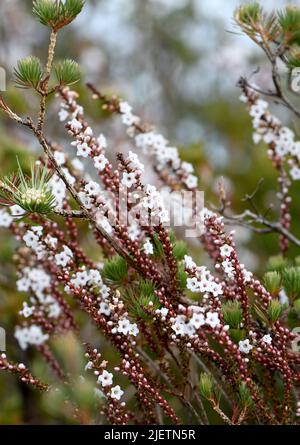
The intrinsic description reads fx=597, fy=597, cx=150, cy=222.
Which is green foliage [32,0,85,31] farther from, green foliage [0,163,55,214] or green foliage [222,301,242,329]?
green foliage [222,301,242,329]

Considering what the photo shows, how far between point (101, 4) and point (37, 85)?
5.92m

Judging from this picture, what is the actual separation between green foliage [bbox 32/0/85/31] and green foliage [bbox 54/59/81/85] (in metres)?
0.11

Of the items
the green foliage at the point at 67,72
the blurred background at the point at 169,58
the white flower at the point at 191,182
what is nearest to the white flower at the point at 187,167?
the white flower at the point at 191,182

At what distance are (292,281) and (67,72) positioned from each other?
93 cm

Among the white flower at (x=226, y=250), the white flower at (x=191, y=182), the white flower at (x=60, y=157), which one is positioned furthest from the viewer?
the white flower at (x=191, y=182)

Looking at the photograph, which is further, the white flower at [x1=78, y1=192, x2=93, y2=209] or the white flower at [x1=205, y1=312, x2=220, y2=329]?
the white flower at [x1=78, y1=192, x2=93, y2=209]

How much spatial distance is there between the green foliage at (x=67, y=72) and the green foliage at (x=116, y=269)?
56 cm

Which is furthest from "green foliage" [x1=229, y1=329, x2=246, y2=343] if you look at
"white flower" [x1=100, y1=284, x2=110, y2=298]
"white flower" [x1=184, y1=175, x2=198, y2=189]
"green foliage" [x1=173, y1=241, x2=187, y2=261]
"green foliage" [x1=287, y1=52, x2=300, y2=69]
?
"green foliage" [x1=287, y1=52, x2=300, y2=69]

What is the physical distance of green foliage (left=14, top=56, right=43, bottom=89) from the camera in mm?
1697

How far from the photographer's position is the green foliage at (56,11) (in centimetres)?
168

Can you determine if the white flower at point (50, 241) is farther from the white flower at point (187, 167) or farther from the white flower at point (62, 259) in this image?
the white flower at point (187, 167)

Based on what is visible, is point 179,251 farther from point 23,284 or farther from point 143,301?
point 23,284

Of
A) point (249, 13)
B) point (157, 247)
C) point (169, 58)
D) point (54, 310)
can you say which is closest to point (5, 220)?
Result: point (54, 310)

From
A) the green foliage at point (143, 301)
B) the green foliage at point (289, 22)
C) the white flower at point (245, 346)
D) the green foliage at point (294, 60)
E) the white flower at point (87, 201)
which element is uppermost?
the green foliage at point (289, 22)
